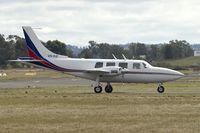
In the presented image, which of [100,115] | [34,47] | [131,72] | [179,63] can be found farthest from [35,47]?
[179,63]

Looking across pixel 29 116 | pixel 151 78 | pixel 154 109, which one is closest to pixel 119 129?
pixel 29 116

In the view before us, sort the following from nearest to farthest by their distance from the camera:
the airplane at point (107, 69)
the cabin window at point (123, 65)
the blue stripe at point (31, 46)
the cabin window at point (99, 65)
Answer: the airplane at point (107, 69)
the cabin window at point (123, 65)
the cabin window at point (99, 65)
the blue stripe at point (31, 46)

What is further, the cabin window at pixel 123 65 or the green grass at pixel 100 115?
the cabin window at pixel 123 65

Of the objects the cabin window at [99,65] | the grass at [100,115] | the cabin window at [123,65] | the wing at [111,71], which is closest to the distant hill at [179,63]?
the cabin window at [99,65]

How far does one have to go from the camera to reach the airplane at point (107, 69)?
1638 inches

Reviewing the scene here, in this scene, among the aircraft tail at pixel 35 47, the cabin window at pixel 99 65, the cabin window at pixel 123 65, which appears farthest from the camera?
the aircraft tail at pixel 35 47

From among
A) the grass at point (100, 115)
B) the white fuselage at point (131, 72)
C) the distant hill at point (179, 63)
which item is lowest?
the grass at point (100, 115)

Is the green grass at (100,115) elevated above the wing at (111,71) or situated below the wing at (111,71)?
below

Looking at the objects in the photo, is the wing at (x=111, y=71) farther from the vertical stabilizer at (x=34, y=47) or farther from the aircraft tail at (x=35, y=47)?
the vertical stabilizer at (x=34, y=47)

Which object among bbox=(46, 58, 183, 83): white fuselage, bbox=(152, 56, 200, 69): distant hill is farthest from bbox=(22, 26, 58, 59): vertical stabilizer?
bbox=(152, 56, 200, 69): distant hill

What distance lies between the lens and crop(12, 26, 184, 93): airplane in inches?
1638

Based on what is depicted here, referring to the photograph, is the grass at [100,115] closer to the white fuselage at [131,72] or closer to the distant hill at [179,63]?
the white fuselage at [131,72]

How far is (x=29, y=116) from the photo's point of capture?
23.0m

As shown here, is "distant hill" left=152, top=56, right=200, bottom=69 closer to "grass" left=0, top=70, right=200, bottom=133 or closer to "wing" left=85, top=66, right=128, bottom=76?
"wing" left=85, top=66, right=128, bottom=76
